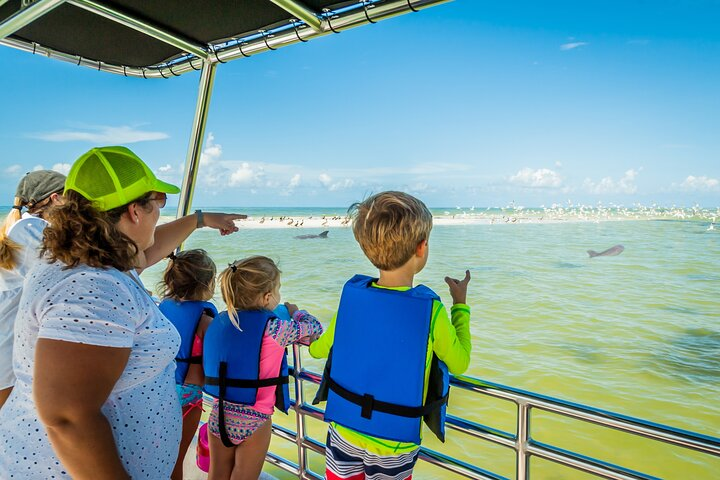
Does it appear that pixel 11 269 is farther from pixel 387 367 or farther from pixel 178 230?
pixel 387 367


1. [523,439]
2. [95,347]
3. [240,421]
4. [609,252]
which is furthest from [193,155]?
[609,252]

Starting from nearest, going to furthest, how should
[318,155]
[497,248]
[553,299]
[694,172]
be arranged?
1. [553,299]
2. [497,248]
3. [694,172]
4. [318,155]

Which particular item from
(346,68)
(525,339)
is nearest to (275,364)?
(525,339)

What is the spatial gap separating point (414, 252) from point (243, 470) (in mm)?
1066

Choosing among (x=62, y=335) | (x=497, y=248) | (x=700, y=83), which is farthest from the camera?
(x=700, y=83)

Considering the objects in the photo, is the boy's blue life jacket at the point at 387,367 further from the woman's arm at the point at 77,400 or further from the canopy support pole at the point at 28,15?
the canopy support pole at the point at 28,15

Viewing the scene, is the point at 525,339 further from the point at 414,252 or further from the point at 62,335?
the point at 62,335

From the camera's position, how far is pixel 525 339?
1035 centimetres

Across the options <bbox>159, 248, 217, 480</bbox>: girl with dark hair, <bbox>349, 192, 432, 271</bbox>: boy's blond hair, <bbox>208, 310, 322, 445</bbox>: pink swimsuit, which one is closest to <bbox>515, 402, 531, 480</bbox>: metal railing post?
<bbox>349, 192, 432, 271</bbox>: boy's blond hair

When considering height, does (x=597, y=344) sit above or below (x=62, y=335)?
below

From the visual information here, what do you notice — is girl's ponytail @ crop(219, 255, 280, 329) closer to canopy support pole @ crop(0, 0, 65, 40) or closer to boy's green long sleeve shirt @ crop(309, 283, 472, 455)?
boy's green long sleeve shirt @ crop(309, 283, 472, 455)

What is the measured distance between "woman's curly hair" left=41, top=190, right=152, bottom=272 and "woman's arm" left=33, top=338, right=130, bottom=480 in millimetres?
158

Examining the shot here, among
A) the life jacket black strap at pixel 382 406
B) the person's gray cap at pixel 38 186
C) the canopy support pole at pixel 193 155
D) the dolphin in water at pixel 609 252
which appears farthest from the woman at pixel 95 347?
the dolphin in water at pixel 609 252

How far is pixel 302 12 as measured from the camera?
1.64m
